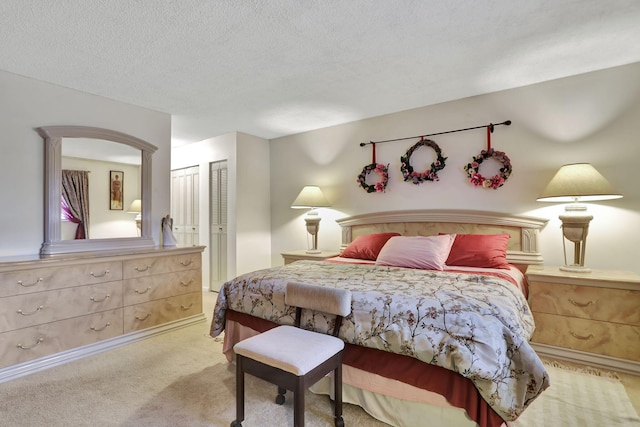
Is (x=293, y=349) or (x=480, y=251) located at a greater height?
(x=480, y=251)

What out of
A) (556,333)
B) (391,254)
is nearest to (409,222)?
(391,254)

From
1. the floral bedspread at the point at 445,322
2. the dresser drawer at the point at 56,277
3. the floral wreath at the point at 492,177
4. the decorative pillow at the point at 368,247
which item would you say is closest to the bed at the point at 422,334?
the floral bedspread at the point at 445,322

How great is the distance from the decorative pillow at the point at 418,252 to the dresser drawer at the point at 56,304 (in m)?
2.51

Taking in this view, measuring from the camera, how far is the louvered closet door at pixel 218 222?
4848 mm

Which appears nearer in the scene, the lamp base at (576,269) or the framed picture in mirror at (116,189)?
the lamp base at (576,269)

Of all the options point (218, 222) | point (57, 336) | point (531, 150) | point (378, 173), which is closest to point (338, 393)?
point (57, 336)

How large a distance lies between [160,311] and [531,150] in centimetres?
409

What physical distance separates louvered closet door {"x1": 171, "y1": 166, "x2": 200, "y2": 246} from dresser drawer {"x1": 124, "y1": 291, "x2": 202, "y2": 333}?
1.77m

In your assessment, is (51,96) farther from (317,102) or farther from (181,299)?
(317,102)

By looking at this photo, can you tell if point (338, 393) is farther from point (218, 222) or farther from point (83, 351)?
point (218, 222)

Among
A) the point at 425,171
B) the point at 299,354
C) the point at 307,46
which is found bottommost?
the point at 299,354

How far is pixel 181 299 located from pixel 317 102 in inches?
104

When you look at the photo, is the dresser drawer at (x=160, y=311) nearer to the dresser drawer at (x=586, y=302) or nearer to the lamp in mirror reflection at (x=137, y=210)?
the lamp in mirror reflection at (x=137, y=210)

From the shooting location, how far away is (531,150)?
3.15 m
